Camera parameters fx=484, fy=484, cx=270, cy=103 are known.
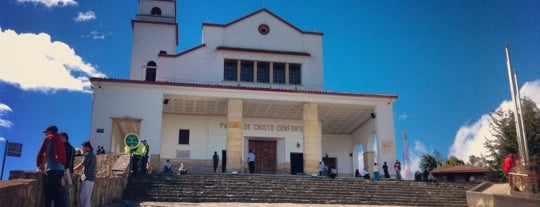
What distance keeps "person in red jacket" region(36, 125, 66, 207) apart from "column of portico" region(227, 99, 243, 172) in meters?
16.4

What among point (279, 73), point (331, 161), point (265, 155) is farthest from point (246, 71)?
point (331, 161)

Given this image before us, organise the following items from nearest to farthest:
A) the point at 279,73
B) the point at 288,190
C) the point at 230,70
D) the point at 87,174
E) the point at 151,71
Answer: the point at 87,174, the point at 288,190, the point at 230,70, the point at 279,73, the point at 151,71

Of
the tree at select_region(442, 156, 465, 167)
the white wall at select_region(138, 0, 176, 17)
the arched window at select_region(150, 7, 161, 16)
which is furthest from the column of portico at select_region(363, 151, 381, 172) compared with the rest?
the tree at select_region(442, 156, 465, 167)

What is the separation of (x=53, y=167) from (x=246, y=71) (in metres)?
22.3

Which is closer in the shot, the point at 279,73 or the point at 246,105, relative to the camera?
the point at 246,105

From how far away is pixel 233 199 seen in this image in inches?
659

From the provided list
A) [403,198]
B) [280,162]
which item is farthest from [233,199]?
[280,162]

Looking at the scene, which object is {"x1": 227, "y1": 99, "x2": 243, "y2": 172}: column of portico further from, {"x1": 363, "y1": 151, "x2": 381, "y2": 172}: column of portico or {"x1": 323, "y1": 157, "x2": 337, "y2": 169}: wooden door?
{"x1": 323, "y1": 157, "x2": 337, "y2": 169}: wooden door

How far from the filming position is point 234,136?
25250 mm

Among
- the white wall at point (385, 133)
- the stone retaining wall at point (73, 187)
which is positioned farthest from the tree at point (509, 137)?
the stone retaining wall at point (73, 187)

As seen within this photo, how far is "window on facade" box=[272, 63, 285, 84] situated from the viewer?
100ft

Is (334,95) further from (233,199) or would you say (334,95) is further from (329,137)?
(233,199)

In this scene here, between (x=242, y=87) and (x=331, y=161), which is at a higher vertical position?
(x=242, y=87)

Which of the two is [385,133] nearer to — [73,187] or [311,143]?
[311,143]
